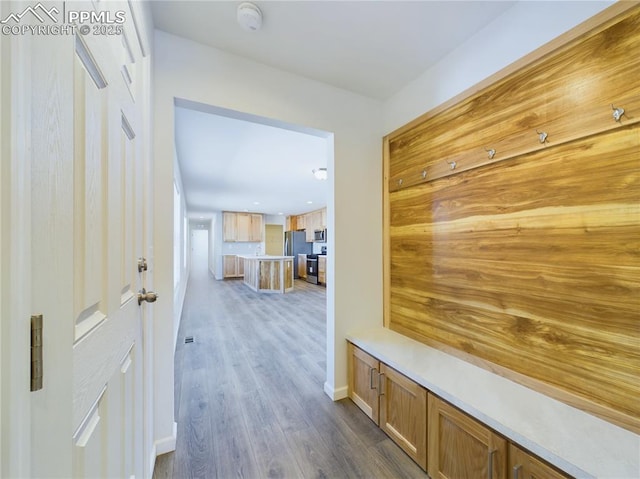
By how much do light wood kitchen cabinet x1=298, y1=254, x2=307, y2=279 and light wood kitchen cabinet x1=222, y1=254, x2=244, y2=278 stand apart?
6.63 feet

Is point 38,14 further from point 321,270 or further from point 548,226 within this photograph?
point 321,270

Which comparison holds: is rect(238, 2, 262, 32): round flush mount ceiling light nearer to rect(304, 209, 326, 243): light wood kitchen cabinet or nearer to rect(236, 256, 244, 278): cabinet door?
rect(304, 209, 326, 243): light wood kitchen cabinet

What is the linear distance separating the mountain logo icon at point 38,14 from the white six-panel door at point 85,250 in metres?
0.04

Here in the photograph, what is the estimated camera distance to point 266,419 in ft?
6.07

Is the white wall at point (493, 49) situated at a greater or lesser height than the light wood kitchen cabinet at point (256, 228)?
greater

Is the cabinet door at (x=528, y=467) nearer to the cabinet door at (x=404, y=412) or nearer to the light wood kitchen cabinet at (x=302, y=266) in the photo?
the cabinet door at (x=404, y=412)

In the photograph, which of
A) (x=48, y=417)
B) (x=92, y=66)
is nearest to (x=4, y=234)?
(x=48, y=417)

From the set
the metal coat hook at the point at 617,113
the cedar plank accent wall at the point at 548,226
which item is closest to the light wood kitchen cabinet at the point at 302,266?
the cedar plank accent wall at the point at 548,226

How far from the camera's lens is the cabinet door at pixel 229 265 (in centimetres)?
914

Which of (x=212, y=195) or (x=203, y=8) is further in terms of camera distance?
(x=212, y=195)

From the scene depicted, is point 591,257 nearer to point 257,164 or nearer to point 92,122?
point 92,122

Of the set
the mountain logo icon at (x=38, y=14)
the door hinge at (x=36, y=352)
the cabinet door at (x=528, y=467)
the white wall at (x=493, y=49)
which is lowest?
the cabinet door at (x=528, y=467)

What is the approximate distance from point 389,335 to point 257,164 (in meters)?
3.06

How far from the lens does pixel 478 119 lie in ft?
5.08
